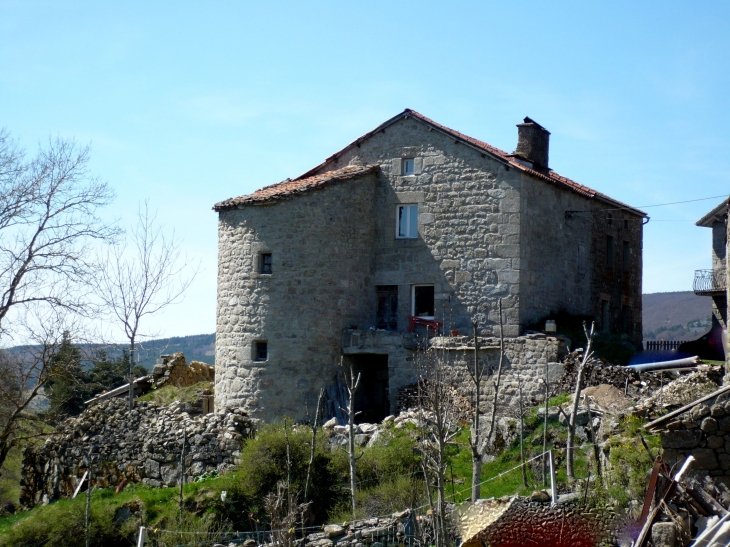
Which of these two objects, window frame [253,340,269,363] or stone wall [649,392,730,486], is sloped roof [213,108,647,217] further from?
stone wall [649,392,730,486]

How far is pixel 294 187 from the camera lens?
25.2 m

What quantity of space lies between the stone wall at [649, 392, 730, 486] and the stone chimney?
1714 centimetres

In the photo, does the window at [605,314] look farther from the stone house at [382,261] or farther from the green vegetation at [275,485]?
the green vegetation at [275,485]

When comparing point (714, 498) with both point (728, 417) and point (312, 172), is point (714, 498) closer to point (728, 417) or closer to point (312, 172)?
point (728, 417)

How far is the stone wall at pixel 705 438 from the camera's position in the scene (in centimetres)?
1193

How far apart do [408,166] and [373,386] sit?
6292mm

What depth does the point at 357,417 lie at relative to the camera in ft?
84.3

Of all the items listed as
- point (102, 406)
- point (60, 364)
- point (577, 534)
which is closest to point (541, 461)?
point (577, 534)

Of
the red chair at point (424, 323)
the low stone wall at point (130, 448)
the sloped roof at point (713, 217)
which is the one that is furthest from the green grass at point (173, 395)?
the sloped roof at point (713, 217)

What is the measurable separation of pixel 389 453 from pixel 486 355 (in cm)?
536

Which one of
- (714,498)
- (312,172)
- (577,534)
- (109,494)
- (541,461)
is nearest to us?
(714,498)

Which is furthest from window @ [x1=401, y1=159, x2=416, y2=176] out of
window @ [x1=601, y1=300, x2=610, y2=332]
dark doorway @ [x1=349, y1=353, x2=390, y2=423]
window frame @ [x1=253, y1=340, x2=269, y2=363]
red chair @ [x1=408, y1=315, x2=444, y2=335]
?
window @ [x1=601, y1=300, x2=610, y2=332]

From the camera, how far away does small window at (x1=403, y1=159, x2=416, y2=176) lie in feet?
88.7

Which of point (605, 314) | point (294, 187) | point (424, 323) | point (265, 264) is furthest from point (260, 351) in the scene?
point (605, 314)
